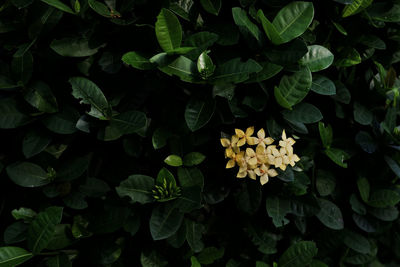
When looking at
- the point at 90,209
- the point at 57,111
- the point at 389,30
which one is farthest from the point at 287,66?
the point at 90,209

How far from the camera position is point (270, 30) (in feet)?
4.65

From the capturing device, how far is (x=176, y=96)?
158cm

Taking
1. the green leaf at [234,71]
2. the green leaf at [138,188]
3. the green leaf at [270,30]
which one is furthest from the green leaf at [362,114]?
the green leaf at [138,188]

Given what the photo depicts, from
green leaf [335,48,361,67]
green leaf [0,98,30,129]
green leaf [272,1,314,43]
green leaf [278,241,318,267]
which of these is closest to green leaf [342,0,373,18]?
green leaf [335,48,361,67]

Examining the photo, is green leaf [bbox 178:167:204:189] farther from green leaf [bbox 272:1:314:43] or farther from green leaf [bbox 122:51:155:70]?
green leaf [bbox 272:1:314:43]

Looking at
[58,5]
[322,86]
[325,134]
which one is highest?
[58,5]

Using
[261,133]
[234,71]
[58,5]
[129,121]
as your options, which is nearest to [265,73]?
[234,71]

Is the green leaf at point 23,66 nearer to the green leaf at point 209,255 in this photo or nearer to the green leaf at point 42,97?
the green leaf at point 42,97

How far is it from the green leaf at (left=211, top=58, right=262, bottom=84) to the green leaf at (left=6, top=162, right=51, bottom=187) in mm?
846

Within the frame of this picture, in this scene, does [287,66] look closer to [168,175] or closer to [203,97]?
[203,97]

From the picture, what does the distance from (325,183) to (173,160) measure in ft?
2.78

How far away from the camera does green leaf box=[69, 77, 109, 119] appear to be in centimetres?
144

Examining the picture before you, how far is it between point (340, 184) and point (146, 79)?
124 cm

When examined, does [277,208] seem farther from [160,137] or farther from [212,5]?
[212,5]
